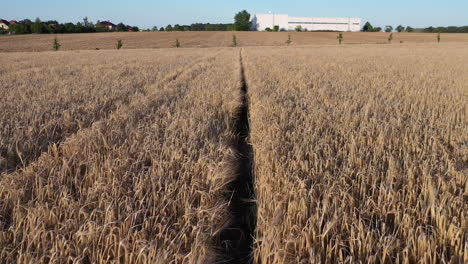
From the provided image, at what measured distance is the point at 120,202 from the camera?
7.09 ft

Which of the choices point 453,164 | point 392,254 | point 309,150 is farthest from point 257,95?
point 392,254

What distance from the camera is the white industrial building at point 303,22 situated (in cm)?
13262

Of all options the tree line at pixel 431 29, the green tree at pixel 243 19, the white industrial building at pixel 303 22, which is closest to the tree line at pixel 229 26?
the green tree at pixel 243 19

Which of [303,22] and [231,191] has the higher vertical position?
[303,22]

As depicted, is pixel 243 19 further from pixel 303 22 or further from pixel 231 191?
pixel 231 191

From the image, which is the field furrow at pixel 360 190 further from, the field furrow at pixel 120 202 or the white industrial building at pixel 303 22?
the white industrial building at pixel 303 22

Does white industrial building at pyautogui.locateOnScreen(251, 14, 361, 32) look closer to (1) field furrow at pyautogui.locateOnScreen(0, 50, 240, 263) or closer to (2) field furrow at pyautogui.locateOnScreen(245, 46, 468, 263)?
(2) field furrow at pyautogui.locateOnScreen(245, 46, 468, 263)

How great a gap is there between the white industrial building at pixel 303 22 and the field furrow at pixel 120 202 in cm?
13556

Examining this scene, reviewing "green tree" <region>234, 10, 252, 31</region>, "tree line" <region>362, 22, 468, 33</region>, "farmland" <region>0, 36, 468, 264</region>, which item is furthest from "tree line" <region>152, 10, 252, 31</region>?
"farmland" <region>0, 36, 468, 264</region>

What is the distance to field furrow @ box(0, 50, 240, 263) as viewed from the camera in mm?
1781

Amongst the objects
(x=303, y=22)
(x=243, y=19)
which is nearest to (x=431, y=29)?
(x=303, y=22)

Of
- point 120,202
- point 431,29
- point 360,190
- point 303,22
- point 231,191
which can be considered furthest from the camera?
point 303,22

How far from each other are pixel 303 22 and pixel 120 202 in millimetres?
142541

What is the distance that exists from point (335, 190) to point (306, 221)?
49 centimetres
